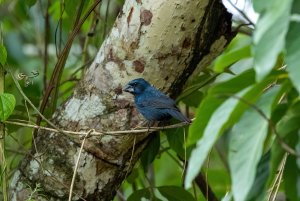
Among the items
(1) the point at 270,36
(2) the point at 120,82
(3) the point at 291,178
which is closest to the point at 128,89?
(2) the point at 120,82

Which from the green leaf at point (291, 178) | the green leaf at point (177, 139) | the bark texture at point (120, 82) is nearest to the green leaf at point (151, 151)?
the green leaf at point (177, 139)

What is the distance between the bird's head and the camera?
2773 mm

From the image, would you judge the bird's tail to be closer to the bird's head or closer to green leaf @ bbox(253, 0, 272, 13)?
the bird's head

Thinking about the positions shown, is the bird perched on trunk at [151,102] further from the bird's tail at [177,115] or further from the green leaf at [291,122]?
the green leaf at [291,122]

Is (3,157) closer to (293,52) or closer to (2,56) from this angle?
(2,56)

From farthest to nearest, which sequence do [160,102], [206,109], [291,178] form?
[160,102] < [291,178] < [206,109]

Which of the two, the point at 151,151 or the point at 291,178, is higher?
the point at 291,178

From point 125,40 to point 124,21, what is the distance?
73mm

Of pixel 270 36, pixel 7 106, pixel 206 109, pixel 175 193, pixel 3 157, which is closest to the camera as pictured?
pixel 270 36

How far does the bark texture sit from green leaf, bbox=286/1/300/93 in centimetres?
121

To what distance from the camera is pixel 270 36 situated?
52.1 inches

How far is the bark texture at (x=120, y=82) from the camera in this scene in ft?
8.85

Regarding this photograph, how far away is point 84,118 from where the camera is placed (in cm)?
282

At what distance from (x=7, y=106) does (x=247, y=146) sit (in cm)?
A: 136
